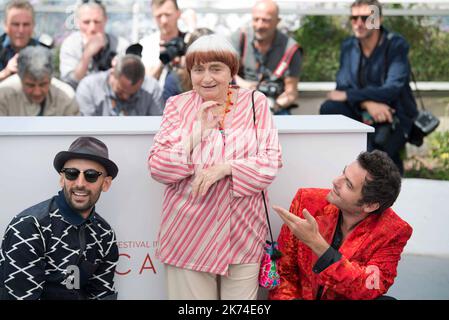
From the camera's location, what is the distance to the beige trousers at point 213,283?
329cm

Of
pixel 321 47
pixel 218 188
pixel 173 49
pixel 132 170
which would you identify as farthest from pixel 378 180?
pixel 321 47

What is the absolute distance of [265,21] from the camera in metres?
6.56

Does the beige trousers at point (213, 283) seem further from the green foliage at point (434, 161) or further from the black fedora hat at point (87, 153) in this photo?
the green foliage at point (434, 161)

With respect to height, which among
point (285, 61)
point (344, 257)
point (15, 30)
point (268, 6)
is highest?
point (268, 6)

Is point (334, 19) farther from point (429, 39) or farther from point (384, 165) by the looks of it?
point (384, 165)

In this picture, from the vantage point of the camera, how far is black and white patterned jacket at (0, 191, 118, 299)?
10.4ft

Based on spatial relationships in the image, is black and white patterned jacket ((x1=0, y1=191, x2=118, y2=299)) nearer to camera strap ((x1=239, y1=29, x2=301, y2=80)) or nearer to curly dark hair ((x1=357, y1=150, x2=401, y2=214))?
curly dark hair ((x1=357, y1=150, x2=401, y2=214))

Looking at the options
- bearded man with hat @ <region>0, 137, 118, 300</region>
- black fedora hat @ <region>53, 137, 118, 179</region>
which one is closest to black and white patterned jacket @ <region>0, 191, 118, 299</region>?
bearded man with hat @ <region>0, 137, 118, 300</region>

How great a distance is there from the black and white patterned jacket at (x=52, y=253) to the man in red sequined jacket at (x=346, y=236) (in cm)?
76

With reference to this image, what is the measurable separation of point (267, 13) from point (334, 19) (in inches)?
72.4

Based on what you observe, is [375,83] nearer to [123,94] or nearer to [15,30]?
[123,94]

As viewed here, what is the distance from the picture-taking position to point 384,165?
3309mm

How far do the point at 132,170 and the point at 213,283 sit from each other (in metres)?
0.59
